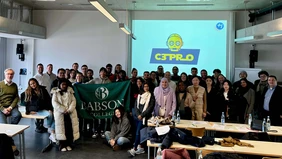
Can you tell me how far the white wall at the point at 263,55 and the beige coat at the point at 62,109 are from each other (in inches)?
244

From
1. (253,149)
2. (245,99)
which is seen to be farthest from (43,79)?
(253,149)

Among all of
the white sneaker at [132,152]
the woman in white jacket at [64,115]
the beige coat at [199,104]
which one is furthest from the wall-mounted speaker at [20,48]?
the beige coat at [199,104]

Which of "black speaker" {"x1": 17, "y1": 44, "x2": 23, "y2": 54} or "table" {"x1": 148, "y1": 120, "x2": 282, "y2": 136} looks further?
"black speaker" {"x1": 17, "y1": 44, "x2": 23, "y2": 54}

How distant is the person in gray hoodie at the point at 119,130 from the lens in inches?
198

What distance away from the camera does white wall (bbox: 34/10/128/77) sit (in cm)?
893

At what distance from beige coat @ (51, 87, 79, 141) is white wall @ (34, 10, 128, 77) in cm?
401

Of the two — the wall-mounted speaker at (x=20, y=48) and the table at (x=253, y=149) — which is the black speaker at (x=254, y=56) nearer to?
the table at (x=253, y=149)

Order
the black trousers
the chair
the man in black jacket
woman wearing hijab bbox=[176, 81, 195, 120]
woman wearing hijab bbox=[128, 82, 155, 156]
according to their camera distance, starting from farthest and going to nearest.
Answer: woman wearing hijab bbox=[176, 81, 195, 120] → the man in black jacket → the black trousers → woman wearing hijab bbox=[128, 82, 155, 156] → the chair

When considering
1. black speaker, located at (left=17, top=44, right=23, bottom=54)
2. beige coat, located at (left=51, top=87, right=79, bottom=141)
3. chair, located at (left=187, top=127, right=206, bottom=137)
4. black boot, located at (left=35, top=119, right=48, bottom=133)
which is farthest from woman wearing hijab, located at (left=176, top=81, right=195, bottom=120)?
black speaker, located at (left=17, top=44, right=23, bottom=54)

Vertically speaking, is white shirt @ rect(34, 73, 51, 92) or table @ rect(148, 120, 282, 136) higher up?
white shirt @ rect(34, 73, 51, 92)

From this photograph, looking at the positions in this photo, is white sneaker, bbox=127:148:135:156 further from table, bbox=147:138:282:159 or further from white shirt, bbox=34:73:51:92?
white shirt, bbox=34:73:51:92

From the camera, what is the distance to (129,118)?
5.33 meters

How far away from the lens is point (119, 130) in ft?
17.1

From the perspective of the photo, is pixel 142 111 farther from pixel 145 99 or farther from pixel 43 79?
pixel 43 79
